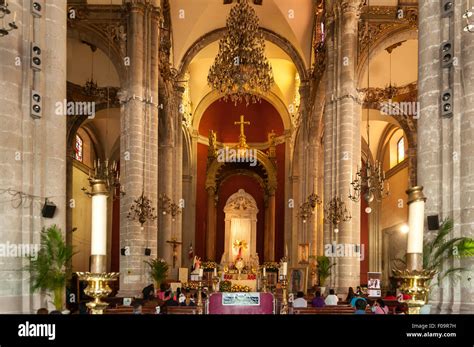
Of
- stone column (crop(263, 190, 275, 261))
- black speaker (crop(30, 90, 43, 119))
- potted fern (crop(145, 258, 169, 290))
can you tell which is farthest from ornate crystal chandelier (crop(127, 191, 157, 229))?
stone column (crop(263, 190, 275, 261))

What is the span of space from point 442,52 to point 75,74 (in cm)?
2115

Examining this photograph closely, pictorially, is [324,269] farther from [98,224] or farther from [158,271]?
[98,224]

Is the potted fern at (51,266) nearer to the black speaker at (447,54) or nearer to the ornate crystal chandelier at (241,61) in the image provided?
the black speaker at (447,54)

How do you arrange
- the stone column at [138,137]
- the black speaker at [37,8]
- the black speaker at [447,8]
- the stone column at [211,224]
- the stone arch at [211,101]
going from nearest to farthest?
the black speaker at [447,8] < the black speaker at [37,8] < the stone column at [138,137] < the stone column at [211,224] < the stone arch at [211,101]

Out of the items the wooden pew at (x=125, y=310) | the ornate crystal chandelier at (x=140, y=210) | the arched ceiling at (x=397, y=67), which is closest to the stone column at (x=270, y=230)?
the arched ceiling at (x=397, y=67)

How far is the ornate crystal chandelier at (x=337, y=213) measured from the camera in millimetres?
20984

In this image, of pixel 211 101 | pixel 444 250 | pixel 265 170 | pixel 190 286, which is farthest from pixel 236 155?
pixel 444 250

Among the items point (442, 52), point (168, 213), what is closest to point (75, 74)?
point (168, 213)

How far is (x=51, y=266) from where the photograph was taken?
9.48 meters

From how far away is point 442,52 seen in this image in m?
9.80

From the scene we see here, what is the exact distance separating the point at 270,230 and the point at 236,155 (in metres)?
5.56

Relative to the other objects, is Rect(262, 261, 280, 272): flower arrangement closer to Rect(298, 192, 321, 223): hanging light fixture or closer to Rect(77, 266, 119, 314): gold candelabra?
Rect(298, 192, 321, 223): hanging light fixture

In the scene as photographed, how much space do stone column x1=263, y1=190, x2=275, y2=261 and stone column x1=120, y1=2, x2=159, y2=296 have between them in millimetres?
18764

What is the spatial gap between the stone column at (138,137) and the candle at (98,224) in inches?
634
